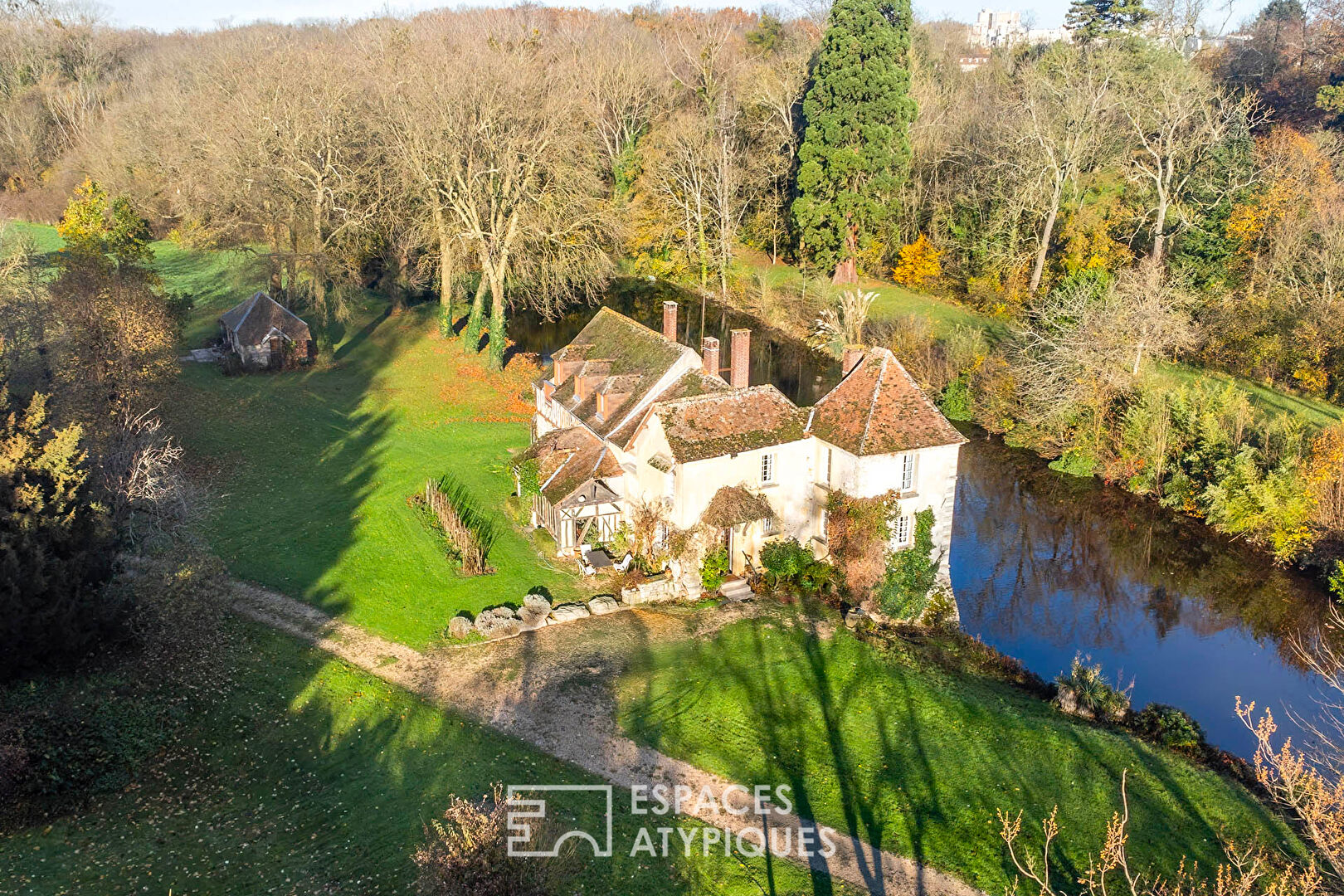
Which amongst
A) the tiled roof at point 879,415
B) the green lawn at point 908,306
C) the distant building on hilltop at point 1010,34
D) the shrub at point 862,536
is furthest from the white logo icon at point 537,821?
the distant building on hilltop at point 1010,34

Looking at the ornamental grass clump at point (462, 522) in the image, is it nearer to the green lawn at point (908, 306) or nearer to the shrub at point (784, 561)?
the shrub at point (784, 561)

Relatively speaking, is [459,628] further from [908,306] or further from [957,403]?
[908,306]

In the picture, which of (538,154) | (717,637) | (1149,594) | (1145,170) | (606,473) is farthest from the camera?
(1145,170)

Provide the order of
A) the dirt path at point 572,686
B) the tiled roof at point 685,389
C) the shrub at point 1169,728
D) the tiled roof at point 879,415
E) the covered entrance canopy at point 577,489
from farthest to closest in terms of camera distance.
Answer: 1. the tiled roof at point 685,389
2. the covered entrance canopy at point 577,489
3. the tiled roof at point 879,415
4. the shrub at point 1169,728
5. the dirt path at point 572,686

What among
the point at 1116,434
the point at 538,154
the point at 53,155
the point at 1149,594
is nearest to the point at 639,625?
the point at 1149,594

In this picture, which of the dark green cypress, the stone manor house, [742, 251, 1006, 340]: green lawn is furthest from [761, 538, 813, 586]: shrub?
the dark green cypress

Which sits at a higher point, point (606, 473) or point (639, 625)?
point (606, 473)

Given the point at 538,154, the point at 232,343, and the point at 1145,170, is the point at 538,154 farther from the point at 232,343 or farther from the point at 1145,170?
the point at 1145,170

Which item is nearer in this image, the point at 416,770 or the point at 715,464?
the point at 416,770
